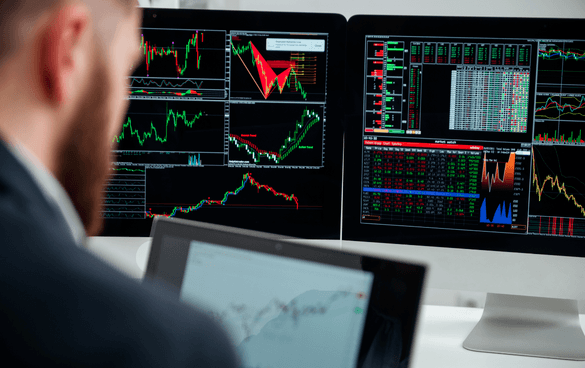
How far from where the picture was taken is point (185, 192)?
917mm

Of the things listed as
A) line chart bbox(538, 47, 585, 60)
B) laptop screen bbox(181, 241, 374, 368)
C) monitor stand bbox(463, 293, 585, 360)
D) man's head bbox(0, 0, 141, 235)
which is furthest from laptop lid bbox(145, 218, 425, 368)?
line chart bbox(538, 47, 585, 60)

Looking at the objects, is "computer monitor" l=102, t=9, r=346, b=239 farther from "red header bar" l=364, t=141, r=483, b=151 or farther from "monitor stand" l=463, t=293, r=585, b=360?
"monitor stand" l=463, t=293, r=585, b=360

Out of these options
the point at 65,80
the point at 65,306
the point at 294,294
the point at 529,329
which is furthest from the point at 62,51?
the point at 529,329

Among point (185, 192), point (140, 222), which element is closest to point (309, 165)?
point (185, 192)

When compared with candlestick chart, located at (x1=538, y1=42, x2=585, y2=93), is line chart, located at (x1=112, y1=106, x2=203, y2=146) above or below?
below

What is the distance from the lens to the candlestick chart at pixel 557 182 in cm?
81

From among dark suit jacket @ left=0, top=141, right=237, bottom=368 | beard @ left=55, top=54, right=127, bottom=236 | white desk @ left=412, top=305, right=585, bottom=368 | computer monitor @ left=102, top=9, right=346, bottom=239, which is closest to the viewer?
dark suit jacket @ left=0, top=141, right=237, bottom=368

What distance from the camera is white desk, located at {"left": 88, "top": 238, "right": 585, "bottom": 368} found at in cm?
78

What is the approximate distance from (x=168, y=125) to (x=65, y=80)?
0.68 m

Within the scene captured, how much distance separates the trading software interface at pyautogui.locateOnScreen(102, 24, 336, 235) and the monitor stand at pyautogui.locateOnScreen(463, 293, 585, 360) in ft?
1.32

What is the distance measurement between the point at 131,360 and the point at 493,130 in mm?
815

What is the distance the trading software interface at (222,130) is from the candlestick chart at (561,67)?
401mm

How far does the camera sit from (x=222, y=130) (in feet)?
3.00

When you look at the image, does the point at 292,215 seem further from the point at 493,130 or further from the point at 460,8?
the point at 460,8
